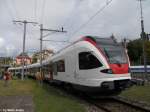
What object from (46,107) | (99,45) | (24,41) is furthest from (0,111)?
(24,41)

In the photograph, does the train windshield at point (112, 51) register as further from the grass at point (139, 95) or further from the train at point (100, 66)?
the grass at point (139, 95)

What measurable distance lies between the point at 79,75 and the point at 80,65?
1.84 ft

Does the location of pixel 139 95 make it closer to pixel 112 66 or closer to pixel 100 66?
pixel 112 66

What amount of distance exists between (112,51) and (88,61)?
1.35 meters

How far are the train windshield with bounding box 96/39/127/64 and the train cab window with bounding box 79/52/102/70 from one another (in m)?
0.61

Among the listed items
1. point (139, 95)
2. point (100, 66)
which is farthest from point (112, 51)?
point (139, 95)

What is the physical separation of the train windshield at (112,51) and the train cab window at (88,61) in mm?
608

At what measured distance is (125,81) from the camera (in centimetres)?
1331

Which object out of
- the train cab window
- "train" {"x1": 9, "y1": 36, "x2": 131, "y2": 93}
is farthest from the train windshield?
the train cab window

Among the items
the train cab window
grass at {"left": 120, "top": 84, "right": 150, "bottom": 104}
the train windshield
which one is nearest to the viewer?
the train cab window

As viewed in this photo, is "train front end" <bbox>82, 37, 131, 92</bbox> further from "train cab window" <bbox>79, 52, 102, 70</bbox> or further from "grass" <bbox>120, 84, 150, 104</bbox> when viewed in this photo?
"grass" <bbox>120, 84, 150, 104</bbox>

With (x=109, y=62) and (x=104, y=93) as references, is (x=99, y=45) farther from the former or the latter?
(x=104, y=93)

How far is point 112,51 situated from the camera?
13.6m

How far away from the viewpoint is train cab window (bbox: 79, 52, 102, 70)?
13023 mm
